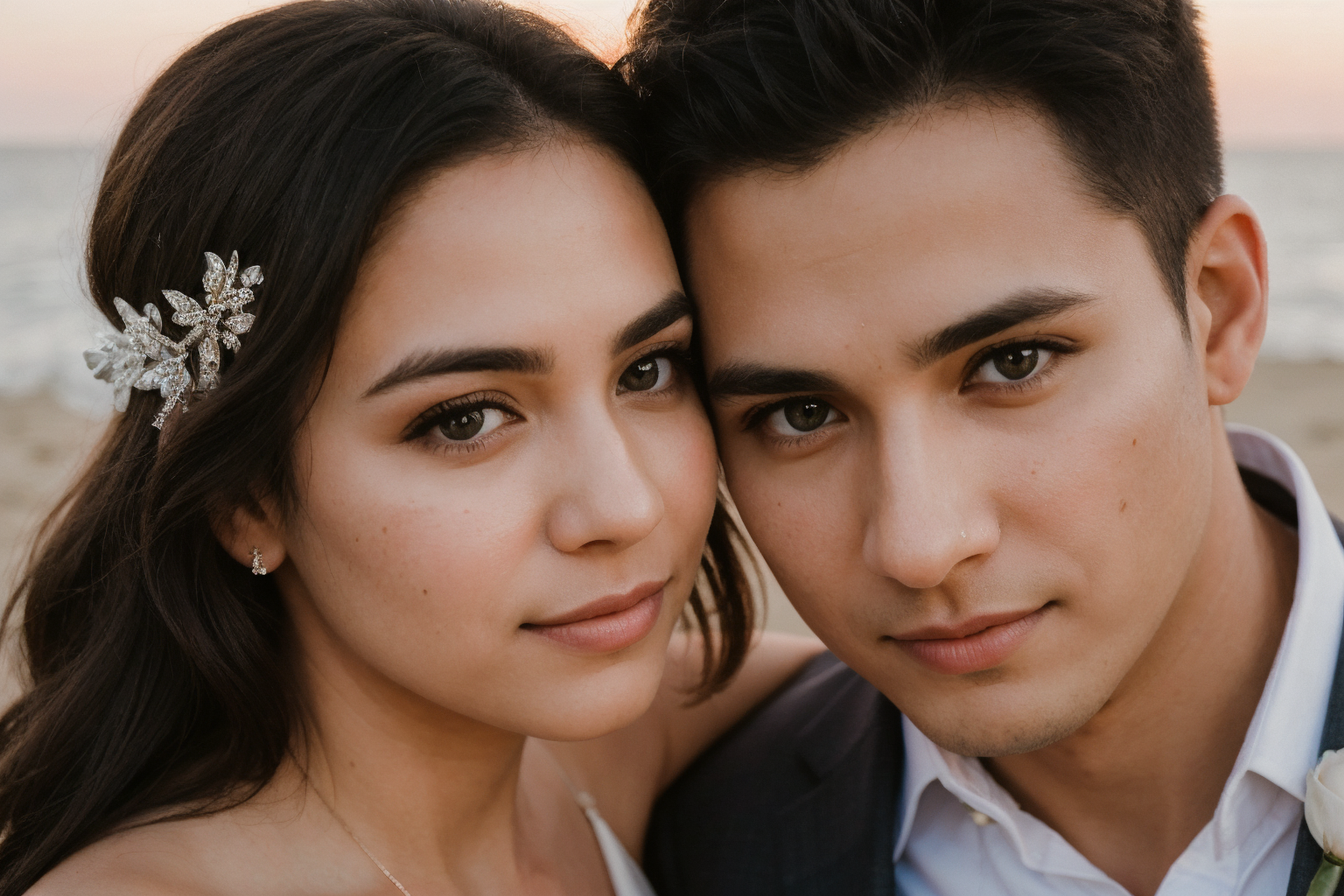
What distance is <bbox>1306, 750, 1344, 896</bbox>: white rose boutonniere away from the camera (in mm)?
2012

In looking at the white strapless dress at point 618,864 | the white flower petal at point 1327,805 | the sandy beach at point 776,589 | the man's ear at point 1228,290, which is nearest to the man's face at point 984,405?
the man's ear at point 1228,290

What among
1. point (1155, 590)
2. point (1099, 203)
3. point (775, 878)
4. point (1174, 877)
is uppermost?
point (1099, 203)

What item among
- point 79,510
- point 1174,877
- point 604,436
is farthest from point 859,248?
point 79,510

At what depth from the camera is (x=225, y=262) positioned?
7.30ft

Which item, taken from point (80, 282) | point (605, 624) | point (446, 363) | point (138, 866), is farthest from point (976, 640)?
point (80, 282)

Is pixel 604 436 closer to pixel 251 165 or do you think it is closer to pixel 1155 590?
pixel 251 165

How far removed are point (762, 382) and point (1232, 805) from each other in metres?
1.27

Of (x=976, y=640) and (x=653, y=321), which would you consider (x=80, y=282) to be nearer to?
(x=653, y=321)

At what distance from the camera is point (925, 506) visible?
2092 mm

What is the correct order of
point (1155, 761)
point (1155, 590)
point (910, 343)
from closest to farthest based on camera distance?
point (910, 343), point (1155, 590), point (1155, 761)

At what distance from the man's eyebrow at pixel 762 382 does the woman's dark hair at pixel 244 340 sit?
0.52 metres

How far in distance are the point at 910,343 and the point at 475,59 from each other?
3.51ft

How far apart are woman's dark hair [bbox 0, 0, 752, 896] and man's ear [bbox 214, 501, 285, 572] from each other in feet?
0.09

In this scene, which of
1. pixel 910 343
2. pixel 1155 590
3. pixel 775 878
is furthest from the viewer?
pixel 775 878
